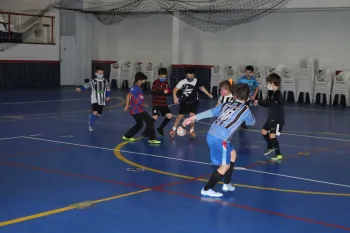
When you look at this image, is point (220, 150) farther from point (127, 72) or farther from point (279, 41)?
point (127, 72)

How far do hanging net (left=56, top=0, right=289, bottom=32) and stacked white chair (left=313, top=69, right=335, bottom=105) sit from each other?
10.3ft

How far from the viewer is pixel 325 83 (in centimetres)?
2109

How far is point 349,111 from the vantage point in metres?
18.8

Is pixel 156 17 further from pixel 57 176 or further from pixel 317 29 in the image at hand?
pixel 57 176

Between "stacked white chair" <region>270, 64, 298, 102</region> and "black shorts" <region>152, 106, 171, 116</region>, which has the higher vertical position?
"stacked white chair" <region>270, 64, 298, 102</region>

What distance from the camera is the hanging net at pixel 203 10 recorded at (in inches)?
789

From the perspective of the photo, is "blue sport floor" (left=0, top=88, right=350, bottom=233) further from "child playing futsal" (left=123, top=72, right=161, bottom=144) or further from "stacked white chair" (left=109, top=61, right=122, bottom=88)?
"stacked white chair" (left=109, top=61, right=122, bottom=88)

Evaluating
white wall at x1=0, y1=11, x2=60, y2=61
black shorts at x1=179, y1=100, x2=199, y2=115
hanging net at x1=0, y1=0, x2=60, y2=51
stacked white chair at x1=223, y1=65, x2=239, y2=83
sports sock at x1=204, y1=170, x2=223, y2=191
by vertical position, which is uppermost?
hanging net at x1=0, y1=0, x2=60, y2=51

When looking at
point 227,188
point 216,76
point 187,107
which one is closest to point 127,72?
point 216,76

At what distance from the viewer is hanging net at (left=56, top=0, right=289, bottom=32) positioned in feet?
65.7

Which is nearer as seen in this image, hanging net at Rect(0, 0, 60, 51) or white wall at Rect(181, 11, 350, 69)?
white wall at Rect(181, 11, 350, 69)

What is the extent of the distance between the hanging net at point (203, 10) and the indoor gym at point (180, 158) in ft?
0.39

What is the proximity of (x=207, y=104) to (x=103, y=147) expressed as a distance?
10.00 meters

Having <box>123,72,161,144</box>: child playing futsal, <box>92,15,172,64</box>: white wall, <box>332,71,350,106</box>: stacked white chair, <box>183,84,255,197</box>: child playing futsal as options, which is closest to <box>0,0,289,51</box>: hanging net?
<box>92,15,172,64</box>: white wall
